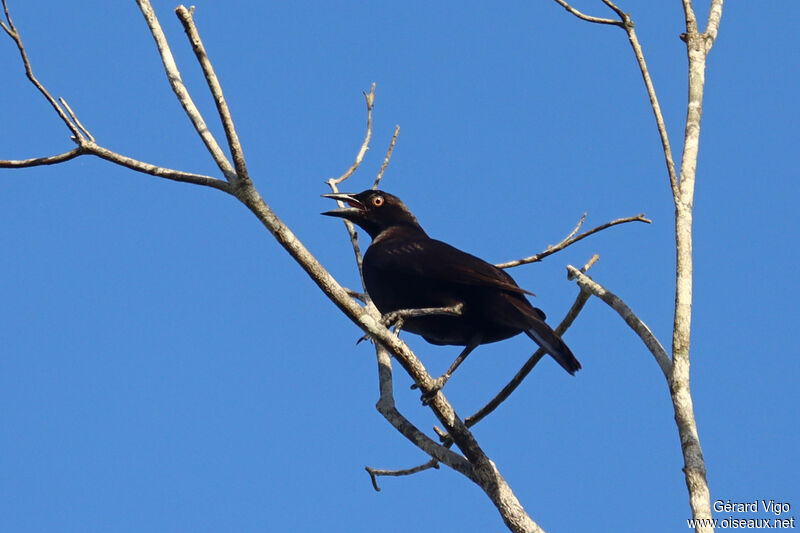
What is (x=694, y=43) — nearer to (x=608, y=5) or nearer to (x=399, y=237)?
(x=608, y=5)

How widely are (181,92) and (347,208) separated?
256cm

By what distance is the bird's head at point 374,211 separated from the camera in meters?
6.91

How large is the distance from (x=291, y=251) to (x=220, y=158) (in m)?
0.55

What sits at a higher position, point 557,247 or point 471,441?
point 557,247

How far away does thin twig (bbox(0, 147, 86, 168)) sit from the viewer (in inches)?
174

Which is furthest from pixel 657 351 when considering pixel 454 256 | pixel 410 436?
pixel 454 256

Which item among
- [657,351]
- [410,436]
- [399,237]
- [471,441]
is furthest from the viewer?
[399,237]

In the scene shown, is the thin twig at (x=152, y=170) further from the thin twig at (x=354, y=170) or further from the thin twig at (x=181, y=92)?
the thin twig at (x=354, y=170)

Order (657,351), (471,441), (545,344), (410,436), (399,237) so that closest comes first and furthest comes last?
(657,351)
(471,441)
(410,436)
(545,344)
(399,237)

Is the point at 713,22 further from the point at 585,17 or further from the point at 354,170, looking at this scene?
the point at 354,170

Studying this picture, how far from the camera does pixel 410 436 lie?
469cm

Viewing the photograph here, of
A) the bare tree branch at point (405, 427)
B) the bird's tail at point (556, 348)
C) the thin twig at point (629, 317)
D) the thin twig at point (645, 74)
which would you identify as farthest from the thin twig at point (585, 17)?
the bare tree branch at point (405, 427)

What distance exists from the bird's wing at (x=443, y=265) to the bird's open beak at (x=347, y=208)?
0.73 m

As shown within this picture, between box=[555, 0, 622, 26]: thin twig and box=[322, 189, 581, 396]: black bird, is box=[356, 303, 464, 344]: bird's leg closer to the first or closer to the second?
box=[322, 189, 581, 396]: black bird
